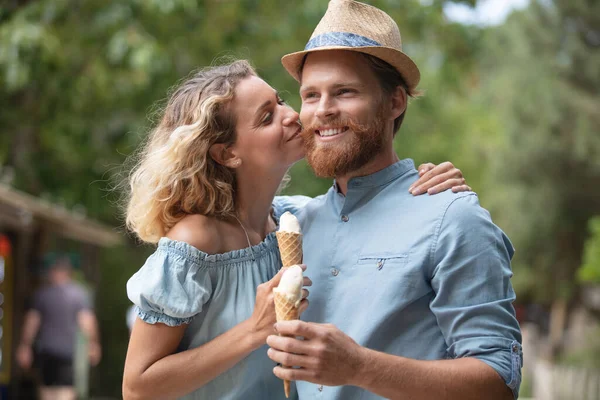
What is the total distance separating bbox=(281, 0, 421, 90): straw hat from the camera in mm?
3295

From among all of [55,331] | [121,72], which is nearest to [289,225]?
[121,72]

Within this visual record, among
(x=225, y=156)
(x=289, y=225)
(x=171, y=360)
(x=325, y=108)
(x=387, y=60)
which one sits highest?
(x=387, y=60)

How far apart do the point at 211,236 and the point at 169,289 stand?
0.31 meters

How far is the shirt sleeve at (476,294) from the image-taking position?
Result: 116 inches

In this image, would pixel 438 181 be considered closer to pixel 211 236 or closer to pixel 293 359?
pixel 211 236

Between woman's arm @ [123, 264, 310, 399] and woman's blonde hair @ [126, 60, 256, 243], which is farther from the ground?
woman's blonde hair @ [126, 60, 256, 243]

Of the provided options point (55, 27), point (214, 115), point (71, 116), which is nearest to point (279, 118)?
point (214, 115)

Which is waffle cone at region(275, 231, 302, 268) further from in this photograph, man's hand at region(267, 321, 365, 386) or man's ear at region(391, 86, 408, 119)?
man's ear at region(391, 86, 408, 119)

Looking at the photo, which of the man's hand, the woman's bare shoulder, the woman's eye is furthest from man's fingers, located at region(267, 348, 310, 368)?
the woman's eye

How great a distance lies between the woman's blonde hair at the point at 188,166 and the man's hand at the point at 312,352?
96 cm

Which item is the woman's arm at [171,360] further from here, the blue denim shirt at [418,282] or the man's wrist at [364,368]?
the man's wrist at [364,368]

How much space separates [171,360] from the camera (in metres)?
3.19

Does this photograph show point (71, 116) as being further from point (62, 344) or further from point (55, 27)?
point (62, 344)

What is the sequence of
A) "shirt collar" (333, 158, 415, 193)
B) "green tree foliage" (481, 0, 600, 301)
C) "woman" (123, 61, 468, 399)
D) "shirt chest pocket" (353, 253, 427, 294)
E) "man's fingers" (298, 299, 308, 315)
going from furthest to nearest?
"green tree foliage" (481, 0, 600, 301) → "shirt collar" (333, 158, 415, 193) → "woman" (123, 61, 468, 399) → "shirt chest pocket" (353, 253, 427, 294) → "man's fingers" (298, 299, 308, 315)
